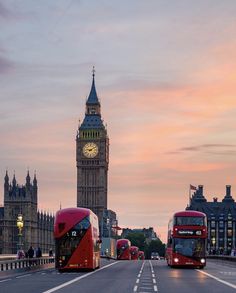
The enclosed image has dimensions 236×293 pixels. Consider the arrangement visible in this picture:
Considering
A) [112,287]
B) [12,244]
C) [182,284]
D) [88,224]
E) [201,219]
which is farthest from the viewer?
[12,244]

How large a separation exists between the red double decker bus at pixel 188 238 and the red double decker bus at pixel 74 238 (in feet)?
24.9

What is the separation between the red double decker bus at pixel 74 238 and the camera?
159 ft

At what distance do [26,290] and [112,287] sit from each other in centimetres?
392

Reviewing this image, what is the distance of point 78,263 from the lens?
49719mm

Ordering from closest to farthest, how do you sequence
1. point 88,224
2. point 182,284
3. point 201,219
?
point 182,284 → point 88,224 → point 201,219

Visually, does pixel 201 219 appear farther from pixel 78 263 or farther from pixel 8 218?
pixel 8 218

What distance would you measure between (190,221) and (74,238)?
9820 millimetres

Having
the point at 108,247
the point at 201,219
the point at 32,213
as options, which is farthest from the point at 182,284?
the point at 32,213

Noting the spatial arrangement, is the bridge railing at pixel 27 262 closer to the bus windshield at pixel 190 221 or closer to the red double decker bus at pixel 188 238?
the red double decker bus at pixel 188 238

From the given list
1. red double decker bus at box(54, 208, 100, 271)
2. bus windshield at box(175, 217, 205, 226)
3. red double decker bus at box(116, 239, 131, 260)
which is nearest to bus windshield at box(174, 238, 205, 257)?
bus windshield at box(175, 217, 205, 226)

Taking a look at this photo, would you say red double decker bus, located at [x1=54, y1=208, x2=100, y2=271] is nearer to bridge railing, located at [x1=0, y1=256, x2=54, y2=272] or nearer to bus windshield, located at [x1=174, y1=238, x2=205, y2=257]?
bridge railing, located at [x1=0, y1=256, x2=54, y2=272]

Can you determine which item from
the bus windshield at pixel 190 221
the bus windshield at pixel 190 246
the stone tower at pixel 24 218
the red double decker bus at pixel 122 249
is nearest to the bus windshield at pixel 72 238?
the bus windshield at pixel 190 221

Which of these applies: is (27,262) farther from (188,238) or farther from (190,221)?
(190,221)

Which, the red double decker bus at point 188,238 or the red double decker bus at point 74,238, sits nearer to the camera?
the red double decker bus at point 74,238
